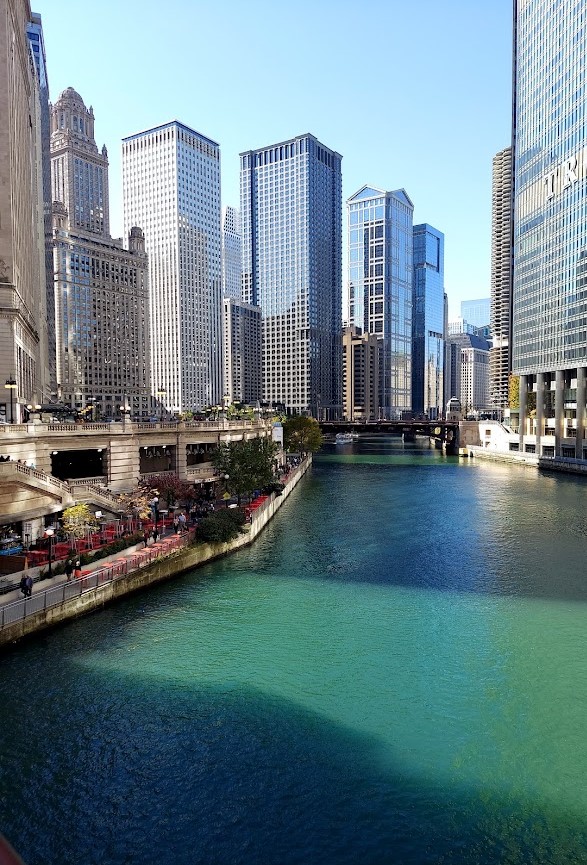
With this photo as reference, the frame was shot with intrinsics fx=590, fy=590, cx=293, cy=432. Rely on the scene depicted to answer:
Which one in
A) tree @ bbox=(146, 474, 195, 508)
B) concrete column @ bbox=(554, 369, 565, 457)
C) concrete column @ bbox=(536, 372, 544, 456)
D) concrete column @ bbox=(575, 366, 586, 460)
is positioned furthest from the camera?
concrete column @ bbox=(536, 372, 544, 456)

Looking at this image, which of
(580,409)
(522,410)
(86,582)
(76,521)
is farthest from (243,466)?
(522,410)

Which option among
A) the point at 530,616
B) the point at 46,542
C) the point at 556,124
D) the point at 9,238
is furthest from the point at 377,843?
the point at 556,124

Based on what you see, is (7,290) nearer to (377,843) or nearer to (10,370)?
(10,370)

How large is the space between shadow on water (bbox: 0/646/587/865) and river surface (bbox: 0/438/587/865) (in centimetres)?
7

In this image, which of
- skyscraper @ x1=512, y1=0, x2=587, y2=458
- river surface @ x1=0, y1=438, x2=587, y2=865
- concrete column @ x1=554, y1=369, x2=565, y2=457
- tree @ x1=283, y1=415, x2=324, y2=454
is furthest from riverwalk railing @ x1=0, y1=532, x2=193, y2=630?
concrete column @ x1=554, y1=369, x2=565, y2=457

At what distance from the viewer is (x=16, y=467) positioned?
39250 millimetres

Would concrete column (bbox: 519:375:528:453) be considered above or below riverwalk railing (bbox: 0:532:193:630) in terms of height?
above

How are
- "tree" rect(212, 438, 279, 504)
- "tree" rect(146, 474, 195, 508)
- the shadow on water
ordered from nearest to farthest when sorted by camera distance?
1. the shadow on water
2. "tree" rect(146, 474, 195, 508)
3. "tree" rect(212, 438, 279, 504)

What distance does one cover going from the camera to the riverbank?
2997cm

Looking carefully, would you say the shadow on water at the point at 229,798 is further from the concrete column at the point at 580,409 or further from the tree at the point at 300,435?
the tree at the point at 300,435

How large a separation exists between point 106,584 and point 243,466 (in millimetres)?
30162

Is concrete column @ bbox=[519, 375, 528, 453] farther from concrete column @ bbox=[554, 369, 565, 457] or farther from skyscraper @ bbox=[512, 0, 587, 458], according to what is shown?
concrete column @ bbox=[554, 369, 565, 457]

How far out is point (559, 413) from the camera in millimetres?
125000

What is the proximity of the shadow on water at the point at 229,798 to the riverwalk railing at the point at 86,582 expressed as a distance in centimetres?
594
